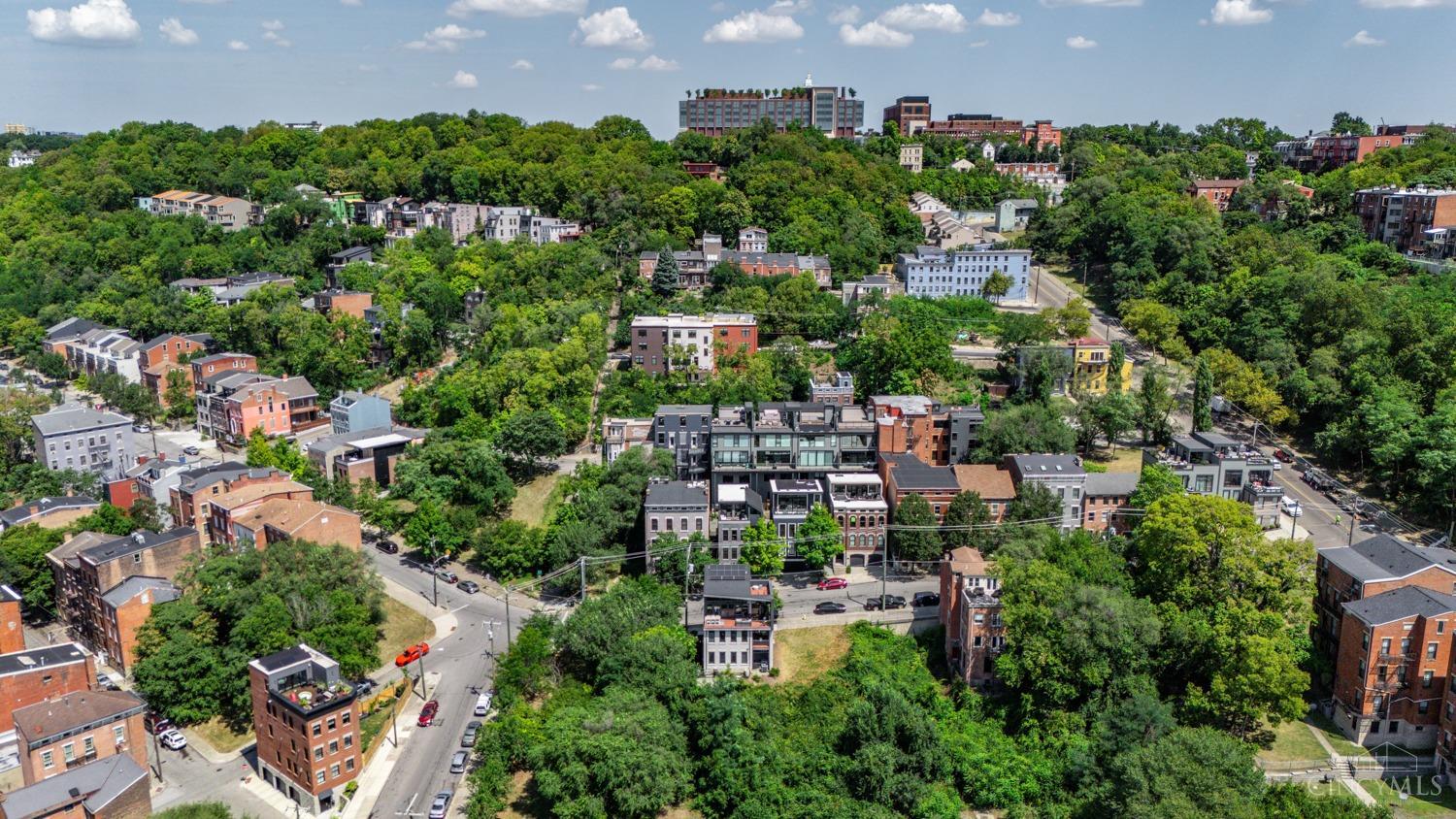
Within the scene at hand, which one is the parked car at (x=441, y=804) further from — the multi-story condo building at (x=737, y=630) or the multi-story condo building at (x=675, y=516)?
the multi-story condo building at (x=675, y=516)

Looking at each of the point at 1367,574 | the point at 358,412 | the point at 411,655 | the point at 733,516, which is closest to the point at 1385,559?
the point at 1367,574

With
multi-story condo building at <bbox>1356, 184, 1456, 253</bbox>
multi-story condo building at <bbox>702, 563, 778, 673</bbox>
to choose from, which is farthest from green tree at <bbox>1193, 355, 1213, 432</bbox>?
multi-story condo building at <bbox>702, 563, 778, 673</bbox>

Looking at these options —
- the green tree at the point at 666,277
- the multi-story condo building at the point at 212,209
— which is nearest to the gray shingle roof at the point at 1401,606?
the green tree at the point at 666,277

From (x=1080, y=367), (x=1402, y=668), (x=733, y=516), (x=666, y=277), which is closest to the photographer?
(x=1402, y=668)

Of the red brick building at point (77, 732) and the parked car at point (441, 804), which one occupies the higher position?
the red brick building at point (77, 732)

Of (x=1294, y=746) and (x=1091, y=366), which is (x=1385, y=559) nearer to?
(x=1294, y=746)

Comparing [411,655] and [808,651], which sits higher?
[808,651]

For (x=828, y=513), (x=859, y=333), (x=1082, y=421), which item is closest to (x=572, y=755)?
(x=828, y=513)
